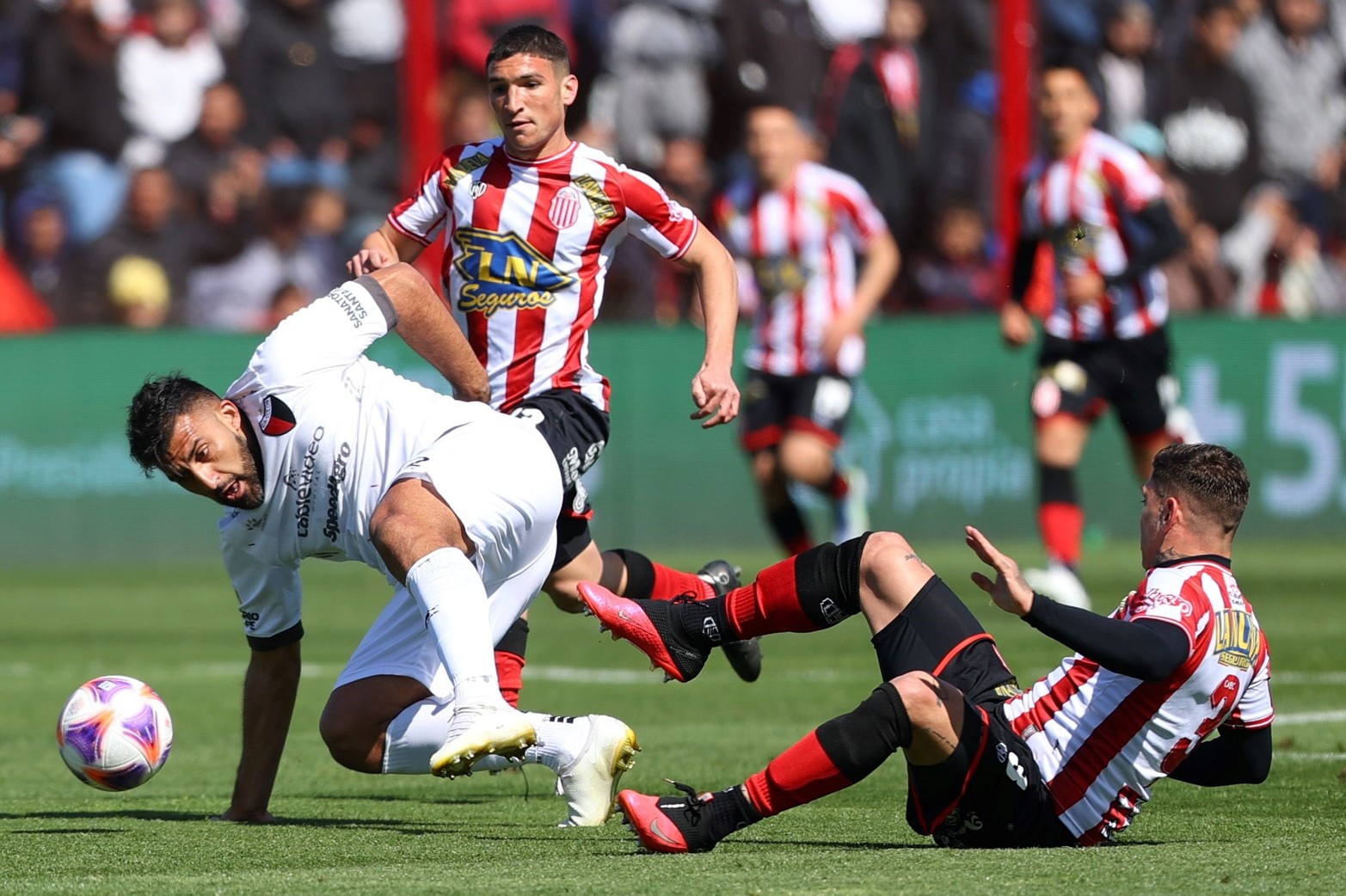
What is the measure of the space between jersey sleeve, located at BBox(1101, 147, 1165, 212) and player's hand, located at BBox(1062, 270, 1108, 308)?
0.41 meters

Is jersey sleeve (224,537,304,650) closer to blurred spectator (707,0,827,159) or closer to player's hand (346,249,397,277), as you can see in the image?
player's hand (346,249,397,277)

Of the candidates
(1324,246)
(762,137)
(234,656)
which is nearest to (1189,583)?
(234,656)

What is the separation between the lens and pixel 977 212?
1552cm

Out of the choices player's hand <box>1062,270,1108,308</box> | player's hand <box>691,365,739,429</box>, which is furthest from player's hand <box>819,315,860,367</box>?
player's hand <box>691,365,739,429</box>

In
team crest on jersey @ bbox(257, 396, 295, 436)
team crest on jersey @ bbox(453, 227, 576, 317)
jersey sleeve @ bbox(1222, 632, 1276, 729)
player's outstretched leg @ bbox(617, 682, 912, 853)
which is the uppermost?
team crest on jersey @ bbox(453, 227, 576, 317)

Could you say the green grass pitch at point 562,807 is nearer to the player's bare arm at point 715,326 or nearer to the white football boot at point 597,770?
the white football boot at point 597,770

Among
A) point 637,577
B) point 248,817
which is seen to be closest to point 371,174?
point 637,577

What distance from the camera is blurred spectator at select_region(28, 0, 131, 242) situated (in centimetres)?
1431

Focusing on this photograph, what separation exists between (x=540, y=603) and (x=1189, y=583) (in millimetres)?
8606

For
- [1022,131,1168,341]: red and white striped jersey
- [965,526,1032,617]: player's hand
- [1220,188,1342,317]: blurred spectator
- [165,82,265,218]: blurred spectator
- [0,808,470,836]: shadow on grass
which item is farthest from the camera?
[1220,188,1342,317]: blurred spectator

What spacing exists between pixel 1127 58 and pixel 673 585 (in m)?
10.4

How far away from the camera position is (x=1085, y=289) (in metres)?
10.9

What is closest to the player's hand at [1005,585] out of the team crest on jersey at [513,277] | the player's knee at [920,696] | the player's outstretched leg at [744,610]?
the player's knee at [920,696]

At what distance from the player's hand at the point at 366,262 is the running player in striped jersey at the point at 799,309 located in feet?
17.5
